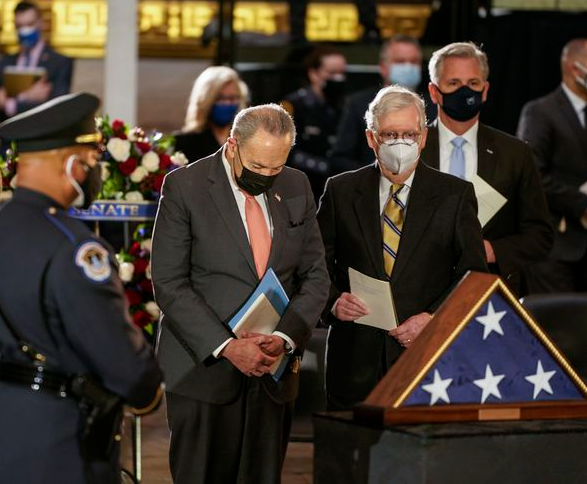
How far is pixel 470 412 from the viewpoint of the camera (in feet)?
11.8

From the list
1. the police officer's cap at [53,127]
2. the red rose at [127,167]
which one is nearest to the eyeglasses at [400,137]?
the police officer's cap at [53,127]

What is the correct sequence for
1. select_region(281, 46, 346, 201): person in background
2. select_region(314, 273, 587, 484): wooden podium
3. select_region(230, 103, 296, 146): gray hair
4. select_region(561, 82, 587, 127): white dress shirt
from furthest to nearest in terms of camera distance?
select_region(281, 46, 346, 201): person in background < select_region(561, 82, 587, 127): white dress shirt < select_region(230, 103, 296, 146): gray hair < select_region(314, 273, 587, 484): wooden podium

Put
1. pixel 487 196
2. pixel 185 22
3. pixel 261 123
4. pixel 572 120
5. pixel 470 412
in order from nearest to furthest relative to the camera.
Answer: pixel 470 412
pixel 261 123
pixel 487 196
pixel 572 120
pixel 185 22

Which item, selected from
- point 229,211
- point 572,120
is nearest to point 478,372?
point 229,211

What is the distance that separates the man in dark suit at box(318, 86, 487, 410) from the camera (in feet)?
14.9

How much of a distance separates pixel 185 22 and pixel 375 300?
16.4 ft

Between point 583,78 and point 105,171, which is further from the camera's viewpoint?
point 583,78

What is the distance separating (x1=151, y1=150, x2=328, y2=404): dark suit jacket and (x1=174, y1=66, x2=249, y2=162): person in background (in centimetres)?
203

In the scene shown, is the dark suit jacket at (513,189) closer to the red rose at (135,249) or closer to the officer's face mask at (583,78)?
the red rose at (135,249)

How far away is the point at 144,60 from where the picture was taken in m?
9.20

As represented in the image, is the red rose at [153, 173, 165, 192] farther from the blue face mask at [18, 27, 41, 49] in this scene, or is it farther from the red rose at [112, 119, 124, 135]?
the blue face mask at [18, 27, 41, 49]

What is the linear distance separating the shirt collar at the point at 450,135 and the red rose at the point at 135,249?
4.21ft

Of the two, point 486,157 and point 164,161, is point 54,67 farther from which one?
point 486,157

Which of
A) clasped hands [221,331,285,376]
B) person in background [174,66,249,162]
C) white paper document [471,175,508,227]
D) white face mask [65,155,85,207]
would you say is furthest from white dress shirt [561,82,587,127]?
white face mask [65,155,85,207]
